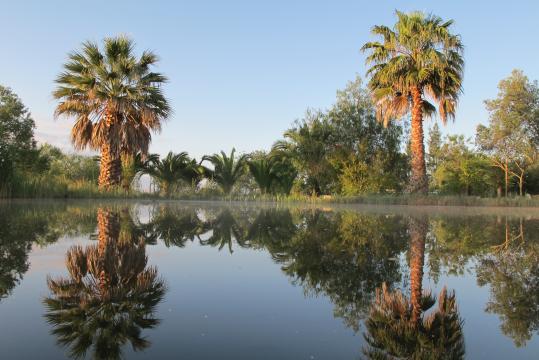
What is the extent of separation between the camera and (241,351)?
1597mm

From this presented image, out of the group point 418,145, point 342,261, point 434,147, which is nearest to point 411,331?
point 342,261

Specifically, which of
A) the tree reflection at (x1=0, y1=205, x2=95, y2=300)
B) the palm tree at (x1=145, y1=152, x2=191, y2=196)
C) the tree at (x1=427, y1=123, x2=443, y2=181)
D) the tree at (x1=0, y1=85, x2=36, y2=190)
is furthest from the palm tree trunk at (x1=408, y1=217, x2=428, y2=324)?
the tree at (x1=427, y1=123, x2=443, y2=181)

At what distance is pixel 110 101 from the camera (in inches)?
631

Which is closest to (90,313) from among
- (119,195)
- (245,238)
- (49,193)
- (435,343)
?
(435,343)

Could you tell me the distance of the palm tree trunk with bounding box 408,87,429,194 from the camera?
16.7 metres

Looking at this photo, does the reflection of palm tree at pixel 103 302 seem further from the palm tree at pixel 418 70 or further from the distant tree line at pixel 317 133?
the palm tree at pixel 418 70

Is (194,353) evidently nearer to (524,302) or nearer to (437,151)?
(524,302)

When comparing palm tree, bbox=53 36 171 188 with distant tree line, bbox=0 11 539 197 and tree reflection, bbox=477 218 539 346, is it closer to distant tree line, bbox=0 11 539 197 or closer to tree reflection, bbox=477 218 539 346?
distant tree line, bbox=0 11 539 197

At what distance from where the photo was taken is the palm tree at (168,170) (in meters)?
20.3

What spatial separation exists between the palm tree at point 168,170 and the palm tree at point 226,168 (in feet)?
4.19

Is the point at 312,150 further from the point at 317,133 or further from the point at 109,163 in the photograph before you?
the point at 109,163

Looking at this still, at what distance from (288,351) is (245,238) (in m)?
3.56

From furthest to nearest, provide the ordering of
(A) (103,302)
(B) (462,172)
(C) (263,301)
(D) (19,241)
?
(B) (462,172)
(D) (19,241)
(C) (263,301)
(A) (103,302)

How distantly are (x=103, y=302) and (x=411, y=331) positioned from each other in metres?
1.51
